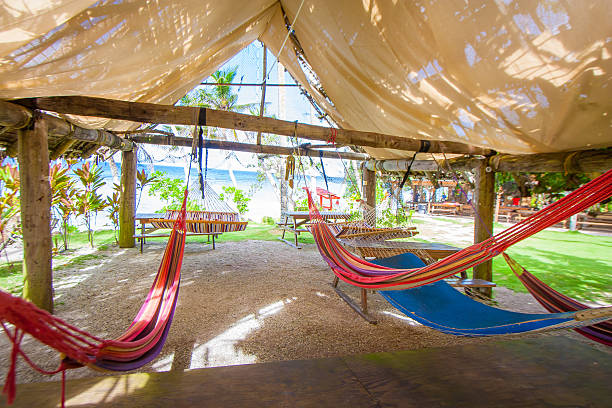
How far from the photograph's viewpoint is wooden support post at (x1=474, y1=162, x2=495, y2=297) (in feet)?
8.68

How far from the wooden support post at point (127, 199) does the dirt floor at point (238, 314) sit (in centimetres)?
77

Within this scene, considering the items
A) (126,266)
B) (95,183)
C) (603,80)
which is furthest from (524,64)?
(95,183)

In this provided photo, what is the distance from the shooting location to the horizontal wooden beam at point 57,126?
158 cm

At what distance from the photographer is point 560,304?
1.44m

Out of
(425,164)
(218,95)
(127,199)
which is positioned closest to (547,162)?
(425,164)

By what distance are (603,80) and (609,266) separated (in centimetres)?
411

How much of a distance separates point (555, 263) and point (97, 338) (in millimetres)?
5370

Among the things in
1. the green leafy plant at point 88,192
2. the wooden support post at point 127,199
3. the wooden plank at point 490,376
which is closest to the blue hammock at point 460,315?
the wooden plank at point 490,376

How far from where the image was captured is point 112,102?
178 centimetres

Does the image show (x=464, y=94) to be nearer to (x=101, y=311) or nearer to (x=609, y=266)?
(x=101, y=311)

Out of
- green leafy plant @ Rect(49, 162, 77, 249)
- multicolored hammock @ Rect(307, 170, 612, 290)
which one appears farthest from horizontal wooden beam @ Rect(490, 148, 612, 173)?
green leafy plant @ Rect(49, 162, 77, 249)

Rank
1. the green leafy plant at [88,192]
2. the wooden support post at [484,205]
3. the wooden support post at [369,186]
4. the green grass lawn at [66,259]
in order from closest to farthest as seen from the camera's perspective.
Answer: the green grass lawn at [66,259] → the wooden support post at [484,205] → the green leafy plant at [88,192] → the wooden support post at [369,186]

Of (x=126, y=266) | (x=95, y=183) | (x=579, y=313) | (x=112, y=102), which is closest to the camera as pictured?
(x=579, y=313)

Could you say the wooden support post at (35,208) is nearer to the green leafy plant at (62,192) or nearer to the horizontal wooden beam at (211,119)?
the horizontal wooden beam at (211,119)
